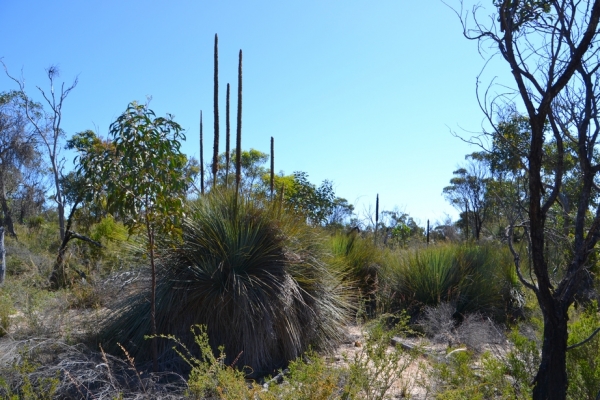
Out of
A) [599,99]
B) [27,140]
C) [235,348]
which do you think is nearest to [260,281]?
[235,348]

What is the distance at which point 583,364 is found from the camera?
4676mm

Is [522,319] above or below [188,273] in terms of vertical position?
below

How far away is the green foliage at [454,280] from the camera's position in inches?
421

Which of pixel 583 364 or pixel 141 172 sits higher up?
pixel 141 172

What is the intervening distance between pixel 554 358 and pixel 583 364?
28.8 inches

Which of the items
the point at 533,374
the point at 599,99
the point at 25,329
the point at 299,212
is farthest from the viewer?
the point at 299,212

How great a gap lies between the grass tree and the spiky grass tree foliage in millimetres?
796

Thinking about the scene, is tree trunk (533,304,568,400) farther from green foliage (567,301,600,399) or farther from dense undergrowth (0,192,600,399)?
green foliage (567,301,600,399)

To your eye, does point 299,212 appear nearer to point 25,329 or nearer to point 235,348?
point 235,348

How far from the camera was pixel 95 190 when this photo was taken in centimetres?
620

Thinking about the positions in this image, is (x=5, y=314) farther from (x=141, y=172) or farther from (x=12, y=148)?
(x=12, y=148)

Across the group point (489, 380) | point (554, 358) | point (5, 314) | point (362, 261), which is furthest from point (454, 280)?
point (5, 314)

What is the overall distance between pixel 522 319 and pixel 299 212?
17.7ft

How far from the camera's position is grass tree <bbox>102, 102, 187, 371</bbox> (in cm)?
604
